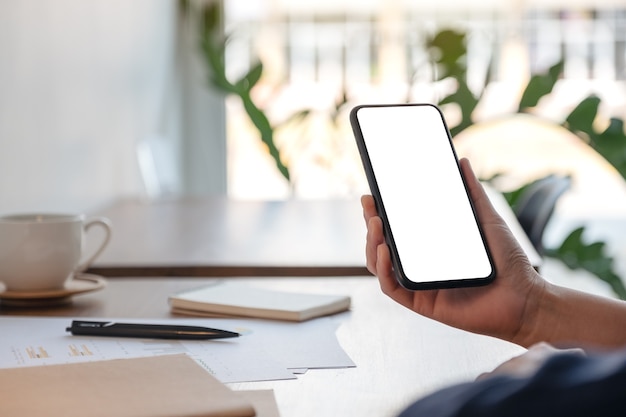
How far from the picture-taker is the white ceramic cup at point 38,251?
3.42 ft

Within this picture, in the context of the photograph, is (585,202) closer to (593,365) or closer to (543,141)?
(543,141)

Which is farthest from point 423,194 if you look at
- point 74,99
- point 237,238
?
point 74,99

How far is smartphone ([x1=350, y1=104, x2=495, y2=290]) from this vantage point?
2.80 ft

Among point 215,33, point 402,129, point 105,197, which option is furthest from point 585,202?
point 402,129

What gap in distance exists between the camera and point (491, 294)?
86cm

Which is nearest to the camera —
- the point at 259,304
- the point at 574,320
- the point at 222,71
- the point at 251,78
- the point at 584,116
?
the point at 574,320

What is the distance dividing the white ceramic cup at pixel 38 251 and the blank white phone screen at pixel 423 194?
0.37 metres

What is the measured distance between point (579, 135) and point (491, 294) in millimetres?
2041

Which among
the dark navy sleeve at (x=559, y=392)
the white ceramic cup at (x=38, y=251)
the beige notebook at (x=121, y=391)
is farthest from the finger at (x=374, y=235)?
the dark navy sleeve at (x=559, y=392)

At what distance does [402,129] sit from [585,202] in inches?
278

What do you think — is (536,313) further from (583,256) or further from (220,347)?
(583,256)

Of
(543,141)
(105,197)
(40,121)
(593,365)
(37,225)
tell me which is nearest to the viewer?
(593,365)

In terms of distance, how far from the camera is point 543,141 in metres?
8.11

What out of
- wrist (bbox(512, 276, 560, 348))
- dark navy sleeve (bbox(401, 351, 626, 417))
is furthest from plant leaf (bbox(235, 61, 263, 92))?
dark navy sleeve (bbox(401, 351, 626, 417))
